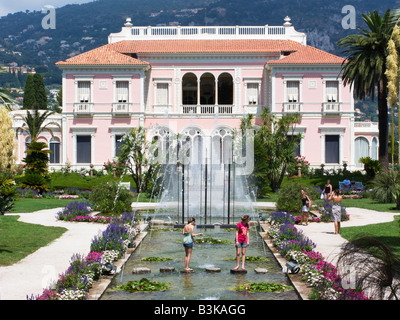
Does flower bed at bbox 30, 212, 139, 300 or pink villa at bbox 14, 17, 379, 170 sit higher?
pink villa at bbox 14, 17, 379, 170

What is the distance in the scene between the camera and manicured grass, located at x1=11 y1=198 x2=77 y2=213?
2583 cm

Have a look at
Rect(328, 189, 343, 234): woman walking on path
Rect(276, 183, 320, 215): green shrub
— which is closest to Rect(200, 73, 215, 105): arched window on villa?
Rect(276, 183, 320, 215): green shrub

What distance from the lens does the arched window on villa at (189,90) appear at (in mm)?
52625

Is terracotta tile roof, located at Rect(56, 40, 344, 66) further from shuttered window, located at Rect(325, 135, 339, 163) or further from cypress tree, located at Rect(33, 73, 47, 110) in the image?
cypress tree, located at Rect(33, 73, 47, 110)

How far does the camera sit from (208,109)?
160 feet

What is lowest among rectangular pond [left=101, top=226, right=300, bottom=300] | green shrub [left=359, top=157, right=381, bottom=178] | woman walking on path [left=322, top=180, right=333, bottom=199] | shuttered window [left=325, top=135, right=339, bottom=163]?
rectangular pond [left=101, top=226, right=300, bottom=300]

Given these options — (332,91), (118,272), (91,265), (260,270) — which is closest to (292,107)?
(332,91)

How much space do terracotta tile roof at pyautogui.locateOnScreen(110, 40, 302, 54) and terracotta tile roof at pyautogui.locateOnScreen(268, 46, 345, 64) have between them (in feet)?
3.44

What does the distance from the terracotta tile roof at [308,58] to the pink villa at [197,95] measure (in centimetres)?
7
